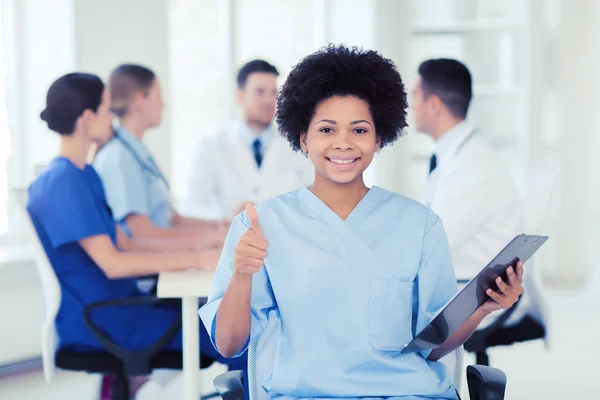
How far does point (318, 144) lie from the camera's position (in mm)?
1475

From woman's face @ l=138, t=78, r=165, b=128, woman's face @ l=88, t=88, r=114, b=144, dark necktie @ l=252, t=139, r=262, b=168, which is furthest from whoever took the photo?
dark necktie @ l=252, t=139, r=262, b=168

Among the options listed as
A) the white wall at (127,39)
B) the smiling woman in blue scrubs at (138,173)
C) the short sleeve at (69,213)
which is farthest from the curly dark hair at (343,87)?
the white wall at (127,39)

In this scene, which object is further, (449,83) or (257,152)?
(257,152)

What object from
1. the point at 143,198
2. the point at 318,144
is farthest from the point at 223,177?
the point at 318,144

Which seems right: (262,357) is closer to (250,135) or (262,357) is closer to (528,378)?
(528,378)

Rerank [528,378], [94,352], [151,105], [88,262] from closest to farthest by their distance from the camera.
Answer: [94,352] → [88,262] → [151,105] → [528,378]

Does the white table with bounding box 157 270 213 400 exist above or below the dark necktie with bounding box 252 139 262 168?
below

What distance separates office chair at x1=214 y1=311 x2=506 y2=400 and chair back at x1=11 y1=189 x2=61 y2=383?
0.94 meters

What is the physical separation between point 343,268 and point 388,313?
114 millimetres

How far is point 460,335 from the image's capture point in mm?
1479

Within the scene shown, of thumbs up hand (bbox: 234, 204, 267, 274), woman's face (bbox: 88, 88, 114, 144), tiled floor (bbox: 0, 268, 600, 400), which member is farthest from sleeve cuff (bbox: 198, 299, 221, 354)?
tiled floor (bbox: 0, 268, 600, 400)

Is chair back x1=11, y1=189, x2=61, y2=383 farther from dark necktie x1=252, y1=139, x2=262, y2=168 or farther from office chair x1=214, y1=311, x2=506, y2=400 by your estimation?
dark necktie x1=252, y1=139, x2=262, y2=168

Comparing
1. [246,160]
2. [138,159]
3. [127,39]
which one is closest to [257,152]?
[246,160]

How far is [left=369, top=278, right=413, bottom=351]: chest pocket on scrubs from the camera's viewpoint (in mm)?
1432
